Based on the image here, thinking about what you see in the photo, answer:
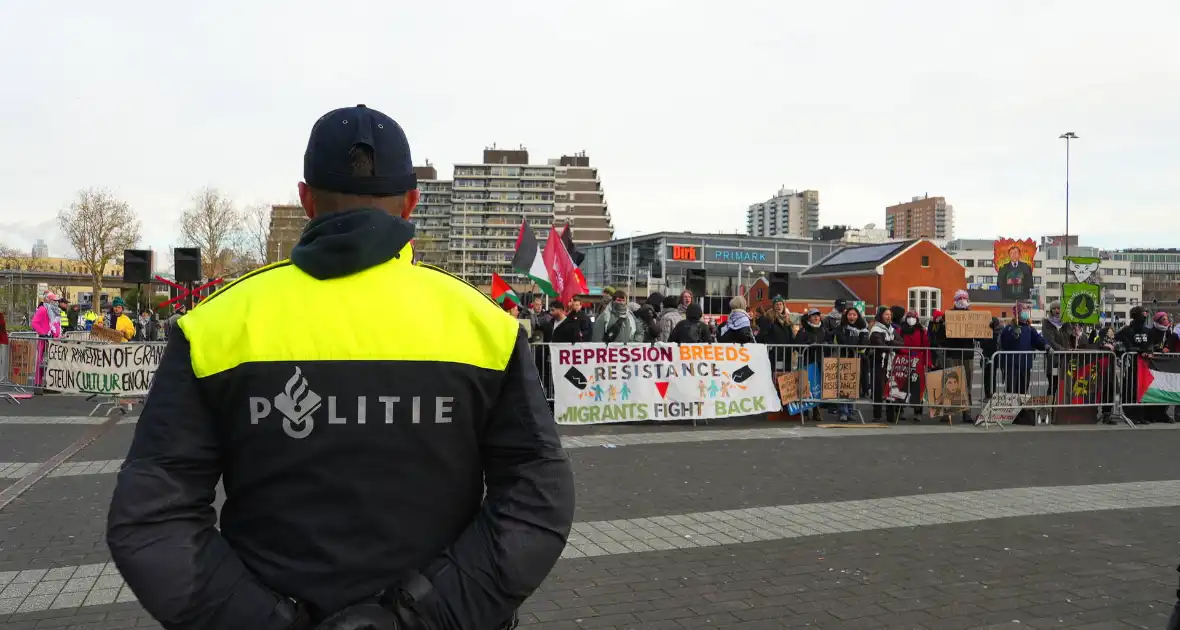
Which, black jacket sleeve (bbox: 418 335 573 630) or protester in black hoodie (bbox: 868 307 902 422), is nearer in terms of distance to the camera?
black jacket sleeve (bbox: 418 335 573 630)

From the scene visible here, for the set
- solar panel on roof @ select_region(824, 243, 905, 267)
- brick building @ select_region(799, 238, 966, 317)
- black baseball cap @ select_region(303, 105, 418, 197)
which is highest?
solar panel on roof @ select_region(824, 243, 905, 267)

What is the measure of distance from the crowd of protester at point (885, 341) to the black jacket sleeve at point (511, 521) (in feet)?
37.9

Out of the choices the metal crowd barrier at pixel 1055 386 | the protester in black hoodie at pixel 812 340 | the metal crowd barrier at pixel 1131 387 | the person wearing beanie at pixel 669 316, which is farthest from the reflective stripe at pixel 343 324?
the metal crowd barrier at pixel 1131 387

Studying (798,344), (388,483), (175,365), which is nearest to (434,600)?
(388,483)

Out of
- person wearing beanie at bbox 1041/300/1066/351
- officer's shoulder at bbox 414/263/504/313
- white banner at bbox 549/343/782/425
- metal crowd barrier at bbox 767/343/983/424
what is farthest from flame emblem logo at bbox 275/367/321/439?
person wearing beanie at bbox 1041/300/1066/351

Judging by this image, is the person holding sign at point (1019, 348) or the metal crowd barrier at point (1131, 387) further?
the metal crowd barrier at point (1131, 387)

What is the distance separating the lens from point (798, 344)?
13.9 m

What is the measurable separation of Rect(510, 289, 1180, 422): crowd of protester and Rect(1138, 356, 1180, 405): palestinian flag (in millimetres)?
176

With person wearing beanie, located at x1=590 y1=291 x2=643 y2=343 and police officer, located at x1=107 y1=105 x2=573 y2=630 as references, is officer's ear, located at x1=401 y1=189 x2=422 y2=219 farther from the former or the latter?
person wearing beanie, located at x1=590 y1=291 x2=643 y2=343

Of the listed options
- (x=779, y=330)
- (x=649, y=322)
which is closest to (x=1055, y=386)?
(x=779, y=330)

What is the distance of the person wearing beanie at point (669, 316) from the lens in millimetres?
14266

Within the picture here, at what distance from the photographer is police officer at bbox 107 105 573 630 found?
177cm

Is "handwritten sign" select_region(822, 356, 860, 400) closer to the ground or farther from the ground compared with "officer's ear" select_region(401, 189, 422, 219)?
closer to the ground

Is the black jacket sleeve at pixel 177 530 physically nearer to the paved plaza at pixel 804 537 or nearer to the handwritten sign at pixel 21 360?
the paved plaza at pixel 804 537
